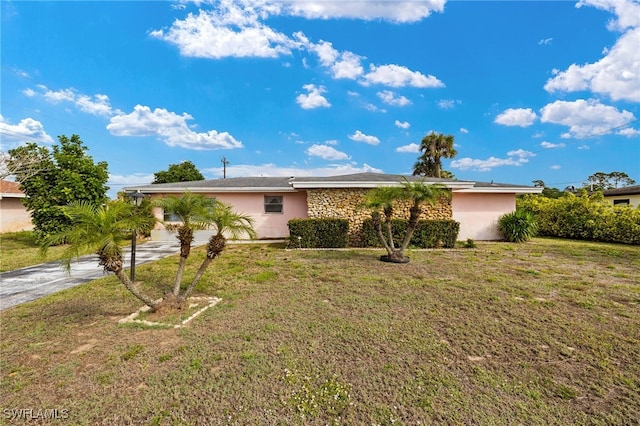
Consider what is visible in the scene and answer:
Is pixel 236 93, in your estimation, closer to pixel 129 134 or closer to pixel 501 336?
pixel 129 134

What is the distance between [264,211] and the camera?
13820 millimetres

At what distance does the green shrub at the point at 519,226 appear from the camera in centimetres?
1269

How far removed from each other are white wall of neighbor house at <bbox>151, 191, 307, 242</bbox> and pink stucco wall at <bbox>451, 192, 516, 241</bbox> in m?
7.62

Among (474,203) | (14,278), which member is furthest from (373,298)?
(474,203)

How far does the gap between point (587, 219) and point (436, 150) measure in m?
13.4

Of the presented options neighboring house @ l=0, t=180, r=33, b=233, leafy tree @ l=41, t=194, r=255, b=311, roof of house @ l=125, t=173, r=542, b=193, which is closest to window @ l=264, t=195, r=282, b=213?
roof of house @ l=125, t=173, r=542, b=193

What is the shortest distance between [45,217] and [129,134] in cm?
1485

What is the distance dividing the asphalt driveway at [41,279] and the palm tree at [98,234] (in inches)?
98.6

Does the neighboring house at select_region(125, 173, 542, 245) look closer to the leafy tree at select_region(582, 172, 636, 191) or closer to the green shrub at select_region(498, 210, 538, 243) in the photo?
the green shrub at select_region(498, 210, 538, 243)

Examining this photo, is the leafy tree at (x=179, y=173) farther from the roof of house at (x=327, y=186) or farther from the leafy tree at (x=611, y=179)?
the leafy tree at (x=611, y=179)

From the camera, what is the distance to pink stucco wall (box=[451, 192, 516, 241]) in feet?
43.9

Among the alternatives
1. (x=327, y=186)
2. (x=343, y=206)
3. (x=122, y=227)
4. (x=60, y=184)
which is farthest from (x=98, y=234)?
(x=60, y=184)

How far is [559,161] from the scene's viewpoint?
83.6ft

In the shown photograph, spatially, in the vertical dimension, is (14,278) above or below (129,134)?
below
